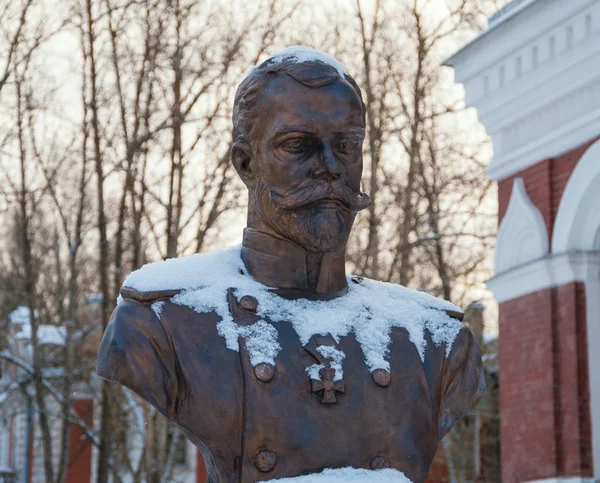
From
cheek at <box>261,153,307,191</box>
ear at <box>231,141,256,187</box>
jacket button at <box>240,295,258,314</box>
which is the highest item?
ear at <box>231,141,256,187</box>

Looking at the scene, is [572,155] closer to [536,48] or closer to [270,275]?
[536,48]

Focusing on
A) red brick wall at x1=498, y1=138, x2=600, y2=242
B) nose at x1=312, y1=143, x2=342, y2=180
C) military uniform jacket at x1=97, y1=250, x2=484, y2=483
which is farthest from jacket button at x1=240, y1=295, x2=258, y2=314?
red brick wall at x1=498, y1=138, x2=600, y2=242

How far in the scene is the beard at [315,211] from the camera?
3.34 meters

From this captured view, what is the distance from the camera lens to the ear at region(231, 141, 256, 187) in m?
3.49

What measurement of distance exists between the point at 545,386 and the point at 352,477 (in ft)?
26.0

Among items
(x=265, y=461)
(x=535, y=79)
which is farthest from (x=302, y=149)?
(x=535, y=79)

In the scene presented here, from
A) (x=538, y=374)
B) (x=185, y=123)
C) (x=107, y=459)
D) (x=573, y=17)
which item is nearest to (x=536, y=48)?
(x=573, y=17)

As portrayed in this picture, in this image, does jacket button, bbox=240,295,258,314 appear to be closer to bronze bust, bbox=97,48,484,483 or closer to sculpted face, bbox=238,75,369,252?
bronze bust, bbox=97,48,484,483

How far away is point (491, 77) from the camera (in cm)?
1173

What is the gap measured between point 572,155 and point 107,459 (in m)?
7.40

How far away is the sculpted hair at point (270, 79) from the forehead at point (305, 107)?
2 centimetres

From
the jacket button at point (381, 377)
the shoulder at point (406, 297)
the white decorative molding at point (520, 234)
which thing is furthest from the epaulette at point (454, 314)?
the white decorative molding at point (520, 234)

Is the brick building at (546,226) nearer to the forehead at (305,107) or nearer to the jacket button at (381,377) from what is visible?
the forehead at (305,107)

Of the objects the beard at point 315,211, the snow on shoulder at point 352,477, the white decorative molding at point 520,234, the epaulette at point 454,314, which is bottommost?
the snow on shoulder at point 352,477
